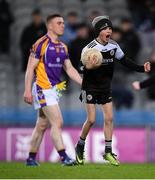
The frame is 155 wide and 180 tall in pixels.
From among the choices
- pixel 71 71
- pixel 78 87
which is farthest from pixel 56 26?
pixel 78 87

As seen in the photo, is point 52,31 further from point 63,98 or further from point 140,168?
point 63,98

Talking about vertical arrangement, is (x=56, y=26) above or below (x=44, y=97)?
above

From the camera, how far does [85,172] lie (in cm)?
1035

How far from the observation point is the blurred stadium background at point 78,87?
55.2 feet

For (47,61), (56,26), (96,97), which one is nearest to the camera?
(96,97)

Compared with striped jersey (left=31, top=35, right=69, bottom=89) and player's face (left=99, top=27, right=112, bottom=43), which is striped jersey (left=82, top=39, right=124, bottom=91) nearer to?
player's face (left=99, top=27, right=112, bottom=43)

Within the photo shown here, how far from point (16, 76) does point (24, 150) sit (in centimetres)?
336

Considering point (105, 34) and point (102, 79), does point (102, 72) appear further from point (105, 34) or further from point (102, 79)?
point (105, 34)

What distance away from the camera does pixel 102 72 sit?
11305 millimetres

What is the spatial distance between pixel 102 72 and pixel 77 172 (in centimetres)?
167

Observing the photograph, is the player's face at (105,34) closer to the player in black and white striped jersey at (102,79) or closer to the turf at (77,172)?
the player in black and white striped jersey at (102,79)

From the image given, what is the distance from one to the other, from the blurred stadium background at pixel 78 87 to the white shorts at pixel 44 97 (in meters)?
5.20

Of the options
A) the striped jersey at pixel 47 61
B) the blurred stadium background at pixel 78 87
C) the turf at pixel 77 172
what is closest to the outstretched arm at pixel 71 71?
the striped jersey at pixel 47 61

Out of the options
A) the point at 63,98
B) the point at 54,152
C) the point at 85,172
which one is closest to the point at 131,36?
the point at 63,98
